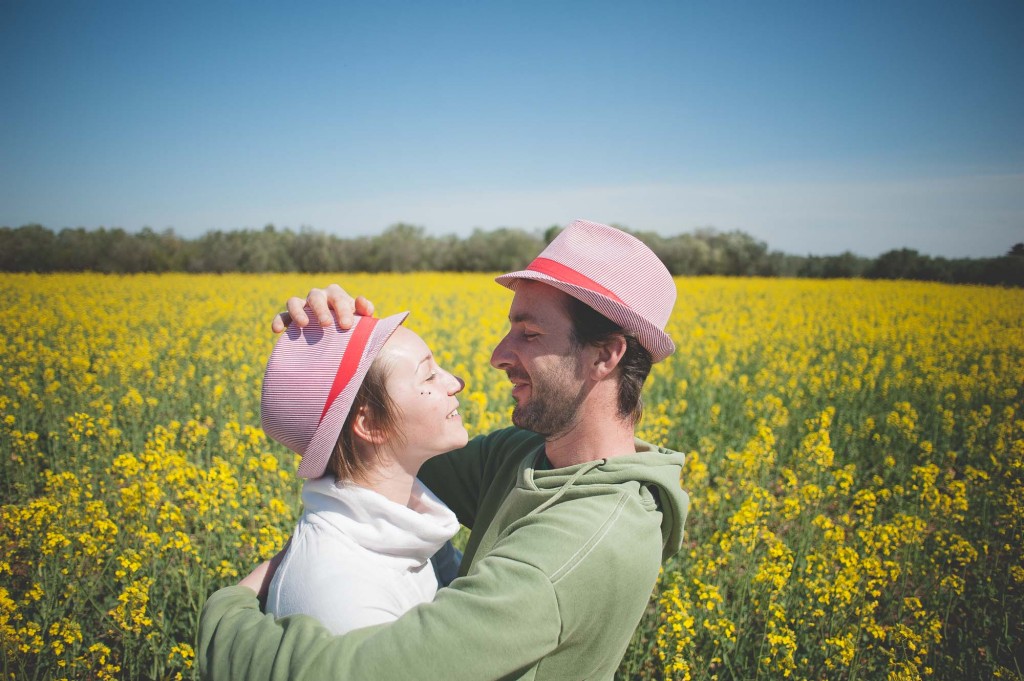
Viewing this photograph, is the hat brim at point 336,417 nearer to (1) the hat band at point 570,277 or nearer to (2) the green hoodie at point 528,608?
(2) the green hoodie at point 528,608

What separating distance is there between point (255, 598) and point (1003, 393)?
10.1 meters

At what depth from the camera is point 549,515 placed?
137cm

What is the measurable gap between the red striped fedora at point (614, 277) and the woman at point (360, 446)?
0.49 m

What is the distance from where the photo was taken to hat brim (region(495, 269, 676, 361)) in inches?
66.5

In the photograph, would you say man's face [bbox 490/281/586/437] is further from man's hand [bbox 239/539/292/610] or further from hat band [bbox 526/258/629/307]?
man's hand [bbox 239/539/292/610]

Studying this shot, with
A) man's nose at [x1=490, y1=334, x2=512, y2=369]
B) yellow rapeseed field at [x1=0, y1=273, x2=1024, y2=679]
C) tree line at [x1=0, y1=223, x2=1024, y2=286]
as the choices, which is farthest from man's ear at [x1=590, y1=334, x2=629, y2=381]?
tree line at [x1=0, y1=223, x2=1024, y2=286]

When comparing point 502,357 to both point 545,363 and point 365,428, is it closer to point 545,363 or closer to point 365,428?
point 545,363

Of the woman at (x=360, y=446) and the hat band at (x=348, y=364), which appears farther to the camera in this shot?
the hat band at (x=348, y=364)

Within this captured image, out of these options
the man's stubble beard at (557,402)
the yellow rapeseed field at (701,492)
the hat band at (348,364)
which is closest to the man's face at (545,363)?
the man's stubble beard at (557,402)

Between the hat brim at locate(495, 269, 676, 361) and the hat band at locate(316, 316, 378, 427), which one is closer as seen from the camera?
the hat band at locate(316, 316, 378, 427)

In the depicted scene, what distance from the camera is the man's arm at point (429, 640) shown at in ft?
3.49

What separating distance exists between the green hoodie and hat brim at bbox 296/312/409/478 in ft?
1.15

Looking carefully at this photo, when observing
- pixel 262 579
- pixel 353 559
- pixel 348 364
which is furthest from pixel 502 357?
pixel 262 579

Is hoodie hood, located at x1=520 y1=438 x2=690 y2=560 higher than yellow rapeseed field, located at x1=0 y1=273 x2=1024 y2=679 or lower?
higher
